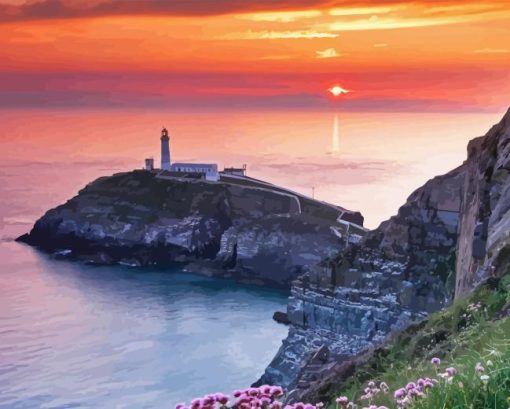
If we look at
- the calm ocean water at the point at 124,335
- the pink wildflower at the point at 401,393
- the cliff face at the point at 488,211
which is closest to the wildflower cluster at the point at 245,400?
the pink wildflower at the point at 401,393

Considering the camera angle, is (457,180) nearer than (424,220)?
Yes

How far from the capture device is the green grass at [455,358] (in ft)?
16.3

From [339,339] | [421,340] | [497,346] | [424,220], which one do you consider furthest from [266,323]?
[497,346]

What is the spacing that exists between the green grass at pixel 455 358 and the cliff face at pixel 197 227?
70.3m

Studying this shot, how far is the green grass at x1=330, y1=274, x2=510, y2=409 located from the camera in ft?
16.3

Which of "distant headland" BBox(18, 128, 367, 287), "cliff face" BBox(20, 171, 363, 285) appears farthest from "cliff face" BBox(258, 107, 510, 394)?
"cliff face" BBox(20, 171, 363, 285)

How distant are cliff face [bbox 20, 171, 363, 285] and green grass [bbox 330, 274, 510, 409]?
70.3 m

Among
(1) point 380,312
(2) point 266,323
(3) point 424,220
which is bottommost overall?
(2) point 266,323

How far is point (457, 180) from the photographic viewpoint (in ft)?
→ 115

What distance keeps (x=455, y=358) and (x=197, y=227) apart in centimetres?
8761

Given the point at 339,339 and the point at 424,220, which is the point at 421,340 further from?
the point at 339,339

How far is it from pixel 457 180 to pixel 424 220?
12.6 feet

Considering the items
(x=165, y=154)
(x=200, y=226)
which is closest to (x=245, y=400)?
(x=200, y=226)

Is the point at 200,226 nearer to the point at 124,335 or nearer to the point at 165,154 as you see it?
the point at 165,154
